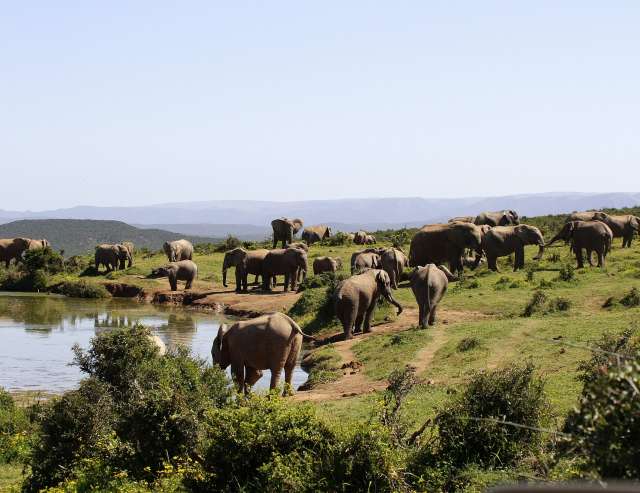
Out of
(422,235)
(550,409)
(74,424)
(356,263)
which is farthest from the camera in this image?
(422,235)

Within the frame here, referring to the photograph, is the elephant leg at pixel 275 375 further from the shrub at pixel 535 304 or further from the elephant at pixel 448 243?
the elephant at pixel 448 243

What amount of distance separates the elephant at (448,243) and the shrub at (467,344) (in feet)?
50.6

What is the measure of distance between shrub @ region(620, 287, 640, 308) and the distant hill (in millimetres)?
117729

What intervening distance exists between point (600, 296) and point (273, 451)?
60.0 feet

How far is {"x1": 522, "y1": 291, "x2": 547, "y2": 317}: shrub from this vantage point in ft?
85.0

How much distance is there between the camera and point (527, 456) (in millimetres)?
11297

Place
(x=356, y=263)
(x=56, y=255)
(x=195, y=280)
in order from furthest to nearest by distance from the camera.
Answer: (x=56, y=255) → (x=195, y=280) → (x=356, y=263)

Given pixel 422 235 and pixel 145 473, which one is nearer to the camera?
pixel 145 473

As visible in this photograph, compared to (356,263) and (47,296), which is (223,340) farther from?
(47,296)

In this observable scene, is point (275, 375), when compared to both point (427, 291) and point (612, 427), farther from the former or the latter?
point (612, 427)

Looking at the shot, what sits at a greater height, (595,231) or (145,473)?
(595,231)

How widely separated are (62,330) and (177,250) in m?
17.4

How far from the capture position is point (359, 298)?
1034 inches

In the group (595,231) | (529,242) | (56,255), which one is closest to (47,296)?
(56,255)
